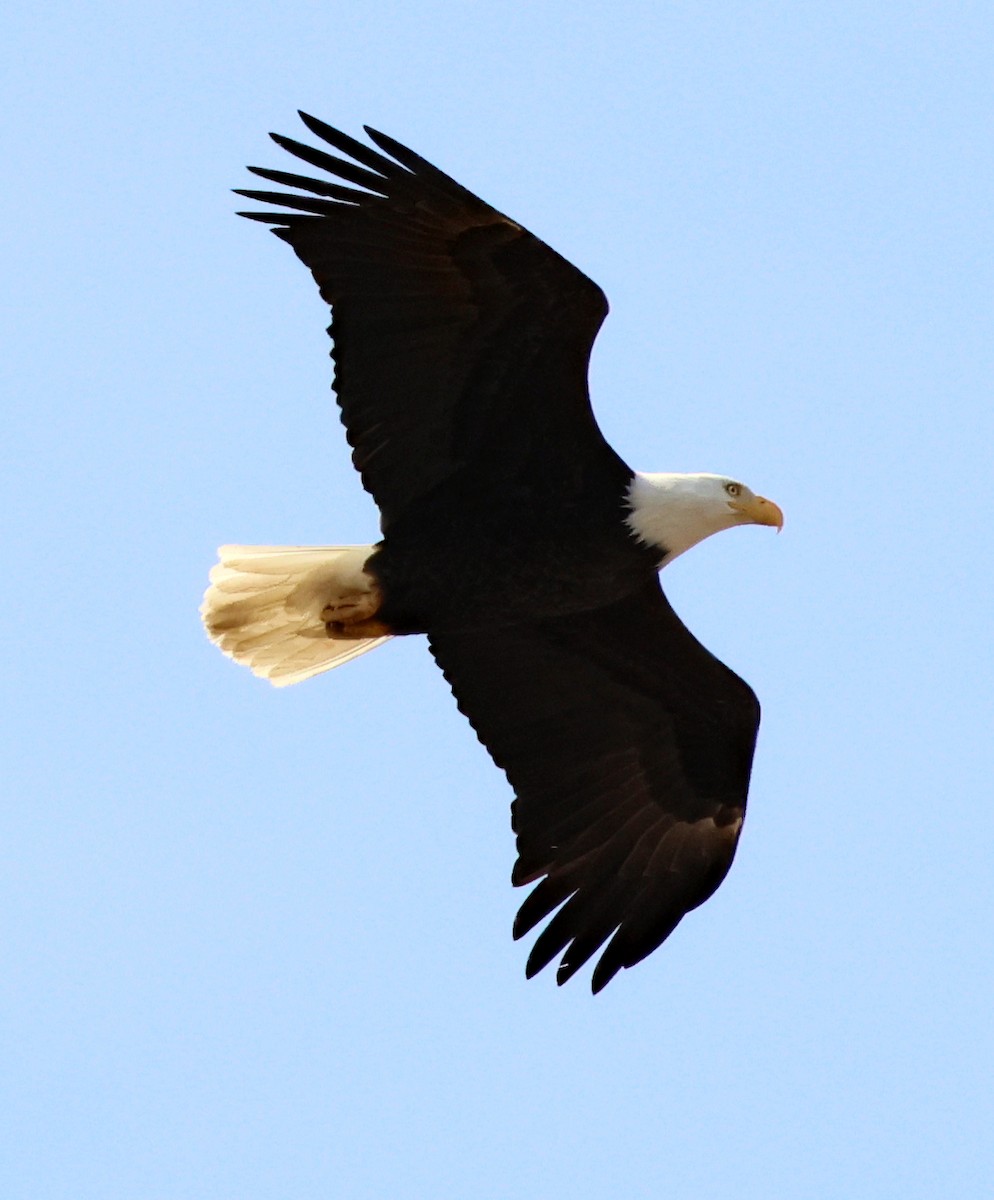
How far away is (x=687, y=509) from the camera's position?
33.4ft

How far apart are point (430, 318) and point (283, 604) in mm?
1686

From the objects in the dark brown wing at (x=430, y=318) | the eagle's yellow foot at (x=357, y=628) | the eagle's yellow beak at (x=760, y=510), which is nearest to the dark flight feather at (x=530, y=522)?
the dark brown wing at (x=430, y=318)

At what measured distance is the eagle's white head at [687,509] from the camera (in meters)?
10.1

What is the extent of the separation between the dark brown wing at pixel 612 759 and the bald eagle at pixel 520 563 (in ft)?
0.03

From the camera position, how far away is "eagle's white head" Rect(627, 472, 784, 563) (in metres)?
10.1

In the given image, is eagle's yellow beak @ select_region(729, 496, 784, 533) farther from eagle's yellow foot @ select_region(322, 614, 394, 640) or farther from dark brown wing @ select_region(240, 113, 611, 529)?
eagle's yellow foot @ select_region(322, 614, 394, 640)

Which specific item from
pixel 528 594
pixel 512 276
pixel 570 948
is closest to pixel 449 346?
pixel 512 276

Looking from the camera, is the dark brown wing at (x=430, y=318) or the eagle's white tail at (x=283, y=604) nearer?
the dark brown wing at (x=430, y=318)

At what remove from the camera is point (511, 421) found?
9.99 metres

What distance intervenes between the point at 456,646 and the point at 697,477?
54.4 inches

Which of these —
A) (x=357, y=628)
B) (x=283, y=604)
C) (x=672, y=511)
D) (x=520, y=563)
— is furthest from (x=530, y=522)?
(x=283, y=604)

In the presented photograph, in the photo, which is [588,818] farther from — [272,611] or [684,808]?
[272,611]

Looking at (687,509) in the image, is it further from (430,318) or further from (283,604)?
(283,604)

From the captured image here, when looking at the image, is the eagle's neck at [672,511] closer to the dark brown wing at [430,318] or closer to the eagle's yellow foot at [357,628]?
A: the dark brown wing at [430,318]
